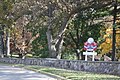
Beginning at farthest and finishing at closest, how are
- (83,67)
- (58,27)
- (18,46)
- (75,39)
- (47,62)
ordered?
(75,39), (18,46), (58,27), (47,62), (83,67)

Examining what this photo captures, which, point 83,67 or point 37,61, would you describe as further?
point 37,61

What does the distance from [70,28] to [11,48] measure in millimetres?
9543

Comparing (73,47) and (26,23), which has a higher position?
(26,23)

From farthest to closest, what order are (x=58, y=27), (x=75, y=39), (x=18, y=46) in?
1. (x=75, y=39)
2. (x=18, y=46)
3. (x=58, y=27)

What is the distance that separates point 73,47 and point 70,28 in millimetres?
4703

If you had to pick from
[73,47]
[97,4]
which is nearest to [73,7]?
[97,4]

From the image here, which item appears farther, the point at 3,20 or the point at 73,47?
the point at 73,47

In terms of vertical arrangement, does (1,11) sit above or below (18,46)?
above

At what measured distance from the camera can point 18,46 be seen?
141 ft

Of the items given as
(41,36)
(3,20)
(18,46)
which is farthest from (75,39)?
(3,20)

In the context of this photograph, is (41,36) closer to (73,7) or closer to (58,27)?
(58,27)

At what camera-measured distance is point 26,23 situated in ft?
123

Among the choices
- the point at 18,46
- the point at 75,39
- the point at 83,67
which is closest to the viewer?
the point at 83,67

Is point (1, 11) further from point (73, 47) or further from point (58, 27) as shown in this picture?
point (73, 47)
